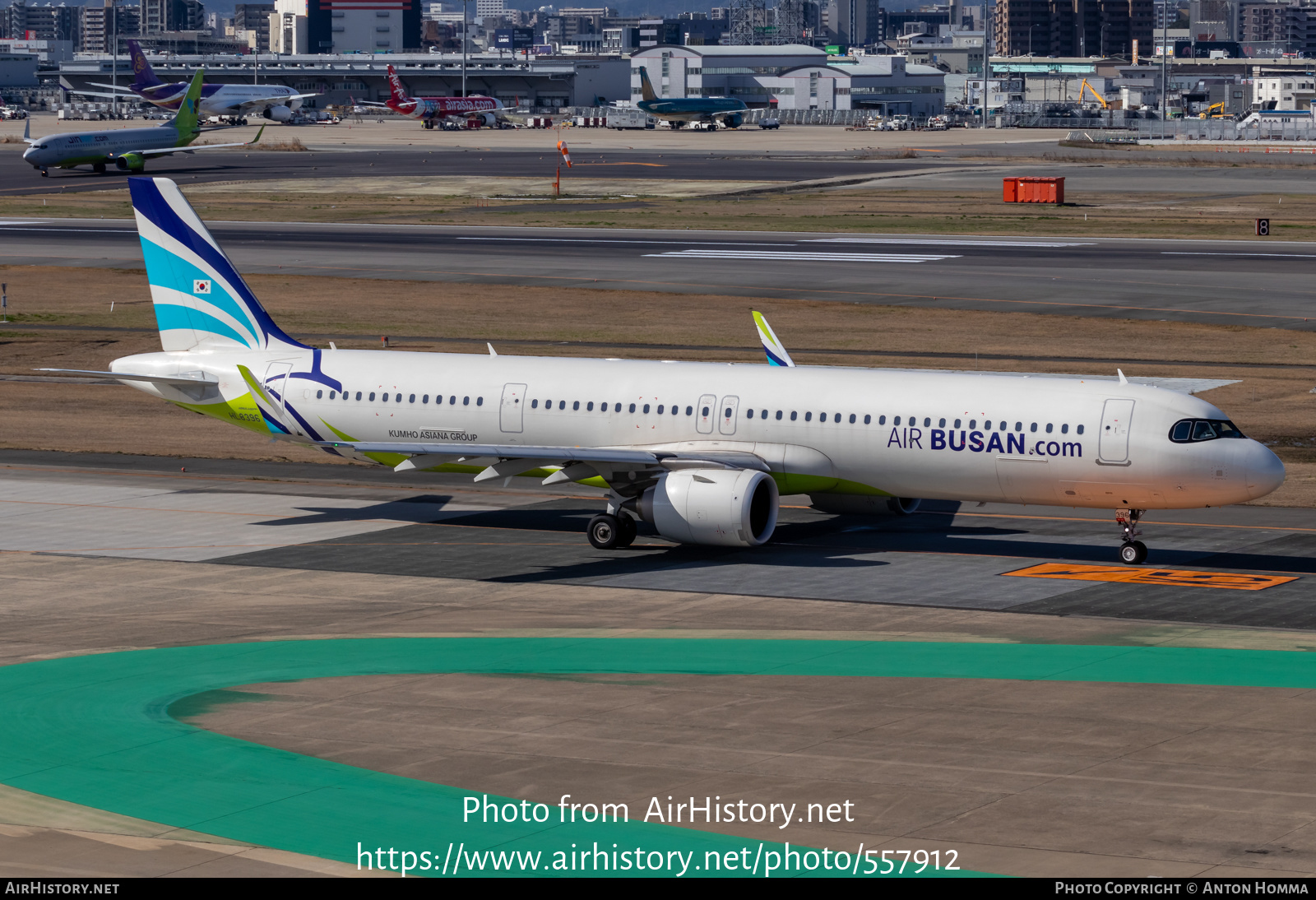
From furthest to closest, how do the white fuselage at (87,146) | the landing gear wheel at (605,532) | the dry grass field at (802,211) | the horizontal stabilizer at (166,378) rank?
the white fuselage at (87,146) < the dry grass field at (802,211) < the horizontal stabilizer at (166,378) < the landing gear wheel at (605,532)

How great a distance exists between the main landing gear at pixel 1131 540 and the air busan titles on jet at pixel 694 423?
5 centimetres

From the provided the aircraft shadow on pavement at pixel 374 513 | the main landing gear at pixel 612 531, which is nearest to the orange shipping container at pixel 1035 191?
the aircraft shadow on pavement at pixel 374 513

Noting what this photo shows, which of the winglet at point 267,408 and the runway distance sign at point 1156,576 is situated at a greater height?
the winglet at point 267,408

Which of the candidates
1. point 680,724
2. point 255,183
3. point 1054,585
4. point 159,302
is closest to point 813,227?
point 255,183

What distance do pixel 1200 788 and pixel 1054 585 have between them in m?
15.6

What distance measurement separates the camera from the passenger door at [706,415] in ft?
145

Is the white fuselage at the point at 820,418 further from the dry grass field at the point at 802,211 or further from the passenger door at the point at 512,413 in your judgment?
the dry grass field at the point at 802,211

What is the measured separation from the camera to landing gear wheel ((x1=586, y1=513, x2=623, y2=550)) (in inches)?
1740

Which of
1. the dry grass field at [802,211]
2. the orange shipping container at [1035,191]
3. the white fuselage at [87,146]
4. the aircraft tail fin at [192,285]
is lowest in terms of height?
the aircraft tail fin at [192,285]

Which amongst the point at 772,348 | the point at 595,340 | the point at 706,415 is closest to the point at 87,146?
the point at 595,340

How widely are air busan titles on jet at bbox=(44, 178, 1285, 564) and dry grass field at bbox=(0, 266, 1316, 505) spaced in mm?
10706

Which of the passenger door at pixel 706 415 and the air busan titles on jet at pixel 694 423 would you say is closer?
the air busan titles on jet at pixel 694 423

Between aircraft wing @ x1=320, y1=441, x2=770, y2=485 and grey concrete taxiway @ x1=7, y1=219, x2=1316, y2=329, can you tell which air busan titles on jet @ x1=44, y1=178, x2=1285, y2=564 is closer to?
aircraft wing @ x1=320, y1=441, x2=770, y2=485

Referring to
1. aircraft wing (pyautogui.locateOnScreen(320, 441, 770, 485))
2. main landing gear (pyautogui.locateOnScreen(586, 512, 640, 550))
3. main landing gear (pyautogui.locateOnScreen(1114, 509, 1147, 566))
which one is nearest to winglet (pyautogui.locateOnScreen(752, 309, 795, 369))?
aircraft wing (pyautogui.locateOnScreen(320, 441, 770, 485))
